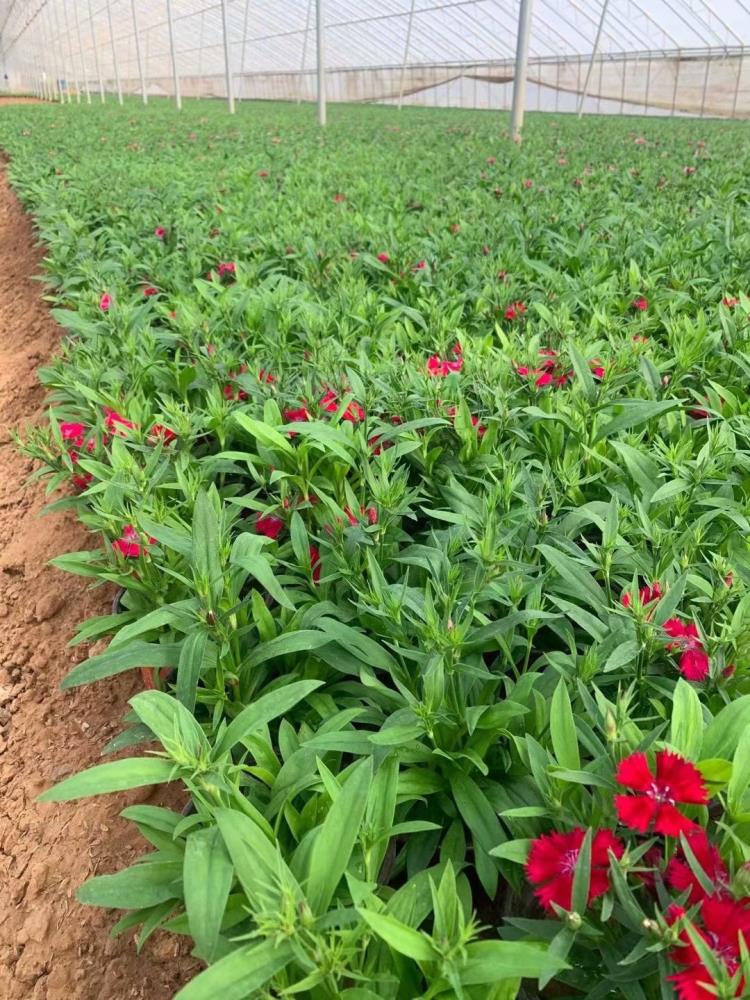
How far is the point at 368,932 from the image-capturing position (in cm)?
88

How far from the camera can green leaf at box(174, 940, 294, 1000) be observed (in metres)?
0.81

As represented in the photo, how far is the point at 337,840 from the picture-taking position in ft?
3.14

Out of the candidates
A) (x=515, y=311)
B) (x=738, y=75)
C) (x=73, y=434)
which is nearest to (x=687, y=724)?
(x=73, y=434)

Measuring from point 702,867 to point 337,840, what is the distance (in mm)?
426

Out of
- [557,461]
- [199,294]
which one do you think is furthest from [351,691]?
[199,294]

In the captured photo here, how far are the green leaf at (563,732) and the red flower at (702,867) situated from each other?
0.18 meters

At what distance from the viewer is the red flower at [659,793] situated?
2.81 ft

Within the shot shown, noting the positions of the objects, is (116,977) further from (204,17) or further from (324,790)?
(204,17)

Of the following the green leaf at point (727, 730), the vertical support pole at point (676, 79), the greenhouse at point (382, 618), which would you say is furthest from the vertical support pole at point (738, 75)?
the green leaf at point (727, 730)

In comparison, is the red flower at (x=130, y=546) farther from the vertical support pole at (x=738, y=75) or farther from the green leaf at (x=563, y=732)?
the vertical support pole at (x=738, y=75)

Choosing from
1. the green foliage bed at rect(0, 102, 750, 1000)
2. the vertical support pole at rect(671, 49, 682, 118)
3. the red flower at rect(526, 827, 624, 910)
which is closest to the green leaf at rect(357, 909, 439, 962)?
the green foliage bed at rect(0, 102, 750, 1000)

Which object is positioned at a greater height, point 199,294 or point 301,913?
point 199,294

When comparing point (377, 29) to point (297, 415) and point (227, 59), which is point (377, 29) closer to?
point (227, 59)

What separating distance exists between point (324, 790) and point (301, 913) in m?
0.28
